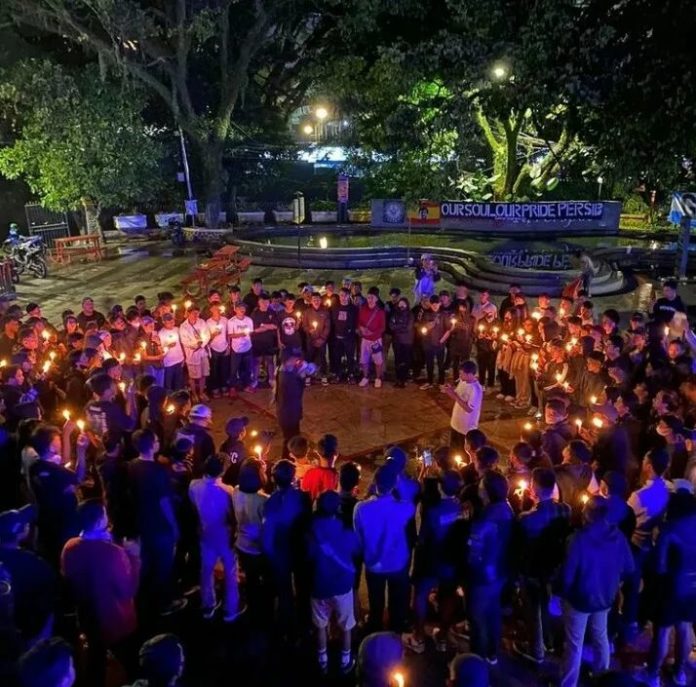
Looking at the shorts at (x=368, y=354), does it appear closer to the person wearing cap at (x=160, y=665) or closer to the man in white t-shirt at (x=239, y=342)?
the man in white t-shirt at (x=239, y=342)

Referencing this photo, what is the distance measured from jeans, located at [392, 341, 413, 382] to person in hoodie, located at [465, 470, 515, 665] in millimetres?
5883

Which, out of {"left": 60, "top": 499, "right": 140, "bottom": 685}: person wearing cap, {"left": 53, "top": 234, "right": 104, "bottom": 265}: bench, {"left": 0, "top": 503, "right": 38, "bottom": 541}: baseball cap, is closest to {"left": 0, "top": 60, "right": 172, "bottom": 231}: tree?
{"left": 53, "top": 234, "right": 104, "bottom": 265}: bench

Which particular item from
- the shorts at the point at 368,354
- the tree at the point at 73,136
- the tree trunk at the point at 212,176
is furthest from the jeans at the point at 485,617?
the tree trunk at the point at 212,176

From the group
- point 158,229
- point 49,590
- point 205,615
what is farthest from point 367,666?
point 158,229

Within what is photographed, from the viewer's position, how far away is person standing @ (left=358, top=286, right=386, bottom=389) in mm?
10391

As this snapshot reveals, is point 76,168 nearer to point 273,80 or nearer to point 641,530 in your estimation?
point 273,80

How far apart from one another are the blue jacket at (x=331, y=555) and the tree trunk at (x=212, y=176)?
2635 centimetres

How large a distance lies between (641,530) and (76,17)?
2509cm

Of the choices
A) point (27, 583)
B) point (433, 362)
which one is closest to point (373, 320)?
point (433, 362)

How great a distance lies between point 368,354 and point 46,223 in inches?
818

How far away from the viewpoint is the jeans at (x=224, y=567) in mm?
5207

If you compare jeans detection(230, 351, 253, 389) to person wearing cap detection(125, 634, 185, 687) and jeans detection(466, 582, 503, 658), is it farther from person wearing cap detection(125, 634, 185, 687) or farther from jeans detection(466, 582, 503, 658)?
person wearing cap detection(125, 634, 185, 687)

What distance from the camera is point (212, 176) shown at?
95.6ft

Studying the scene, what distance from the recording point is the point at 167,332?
31.2 ft
